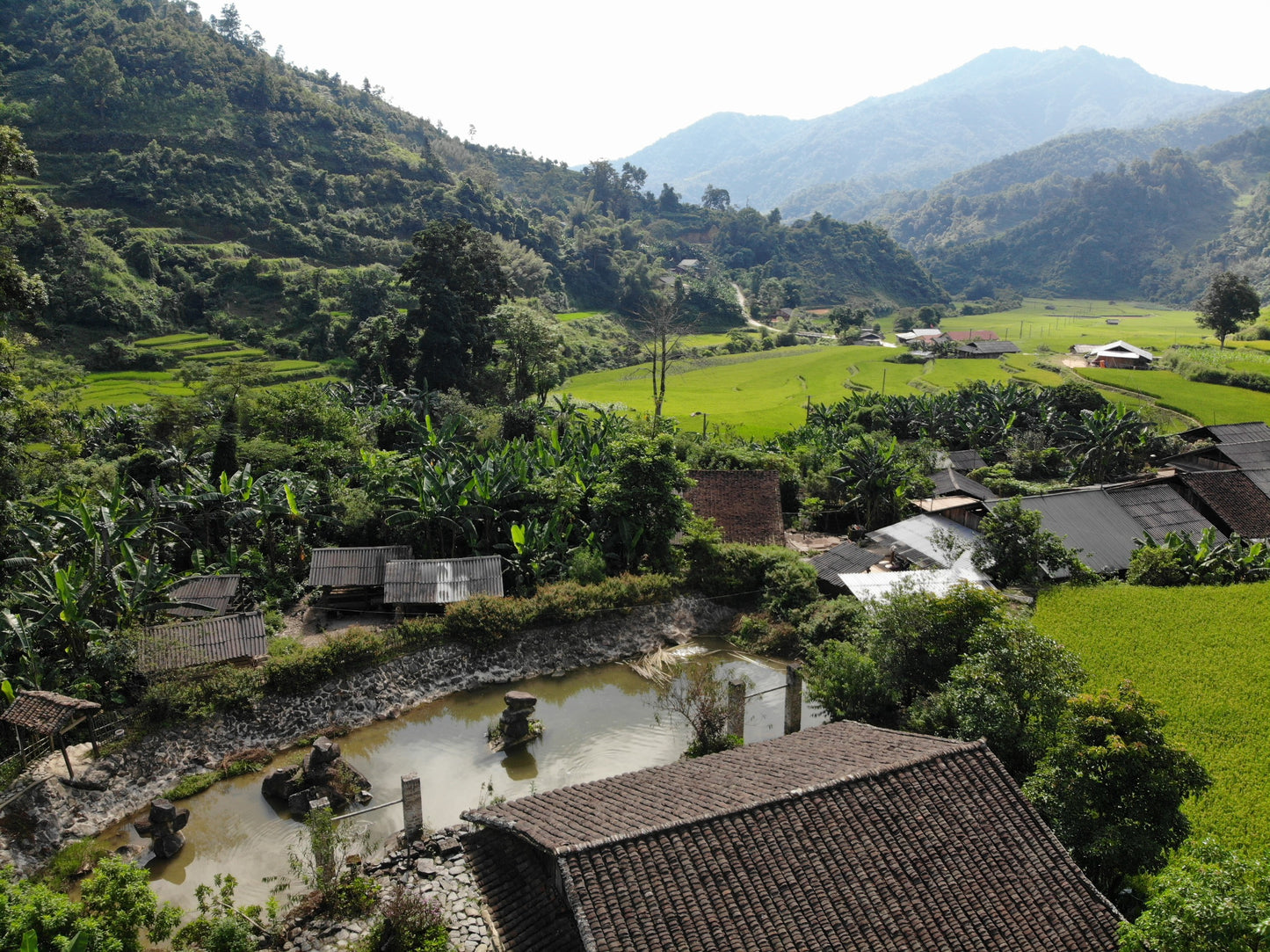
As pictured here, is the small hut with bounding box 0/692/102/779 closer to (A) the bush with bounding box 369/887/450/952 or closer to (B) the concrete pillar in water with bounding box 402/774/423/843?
(B) the concrete pillar in water with bounding box 402/774/423/843

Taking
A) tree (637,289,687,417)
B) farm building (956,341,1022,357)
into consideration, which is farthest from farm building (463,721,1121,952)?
farm building (956,341,1022,357)

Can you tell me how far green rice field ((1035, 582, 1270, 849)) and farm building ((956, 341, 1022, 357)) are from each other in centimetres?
4185

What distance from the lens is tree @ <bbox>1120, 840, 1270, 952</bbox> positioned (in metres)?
6.30

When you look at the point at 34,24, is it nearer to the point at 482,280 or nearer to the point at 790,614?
the point at 482,280

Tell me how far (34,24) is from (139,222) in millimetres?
32593

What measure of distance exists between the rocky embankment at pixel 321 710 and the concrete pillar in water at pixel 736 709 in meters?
4.66

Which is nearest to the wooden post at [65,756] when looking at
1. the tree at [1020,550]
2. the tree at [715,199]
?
the tree at [1020,550]

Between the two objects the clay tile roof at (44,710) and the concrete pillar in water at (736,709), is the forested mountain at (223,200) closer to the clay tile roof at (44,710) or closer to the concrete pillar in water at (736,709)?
the clay tile roof at (44,710)

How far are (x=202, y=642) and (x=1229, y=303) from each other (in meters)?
55.0

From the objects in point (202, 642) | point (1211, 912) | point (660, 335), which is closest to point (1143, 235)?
point (660, 335)

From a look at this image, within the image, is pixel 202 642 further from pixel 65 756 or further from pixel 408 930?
pixel 408 930

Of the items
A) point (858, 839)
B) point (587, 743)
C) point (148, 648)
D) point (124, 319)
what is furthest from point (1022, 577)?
point (124, 319)

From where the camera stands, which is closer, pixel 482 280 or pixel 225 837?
pixel 225 837

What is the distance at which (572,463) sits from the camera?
22578mm
